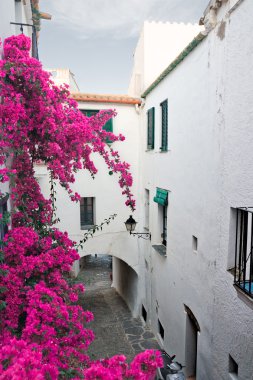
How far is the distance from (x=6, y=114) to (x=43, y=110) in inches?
21.2

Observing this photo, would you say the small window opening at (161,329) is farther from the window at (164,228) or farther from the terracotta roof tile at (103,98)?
the terracotta roof tile at (103,98)

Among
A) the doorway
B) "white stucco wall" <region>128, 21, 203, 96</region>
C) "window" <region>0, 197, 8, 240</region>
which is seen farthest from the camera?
"white stucco wall" <region>128, 21, 203, 96</region>

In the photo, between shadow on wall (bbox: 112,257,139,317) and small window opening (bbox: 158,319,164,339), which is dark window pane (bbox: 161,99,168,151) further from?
shadow on wall (bbox: 112,257,139,317)

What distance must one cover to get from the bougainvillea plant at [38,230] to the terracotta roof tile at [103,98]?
19.5 feet

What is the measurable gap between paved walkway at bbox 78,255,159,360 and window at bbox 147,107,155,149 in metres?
5.07

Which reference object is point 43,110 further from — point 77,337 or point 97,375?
point 97,375

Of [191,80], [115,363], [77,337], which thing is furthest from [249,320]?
[191,80]

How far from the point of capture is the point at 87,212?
11656 millimetres

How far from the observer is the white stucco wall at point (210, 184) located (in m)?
4.57

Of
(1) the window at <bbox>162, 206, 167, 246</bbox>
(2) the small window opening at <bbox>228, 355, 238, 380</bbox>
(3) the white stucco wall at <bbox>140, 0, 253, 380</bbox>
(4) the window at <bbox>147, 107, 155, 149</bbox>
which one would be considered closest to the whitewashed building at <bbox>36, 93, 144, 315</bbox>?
(4) the window at <bbox>147, 107, 155, 149</bbox>

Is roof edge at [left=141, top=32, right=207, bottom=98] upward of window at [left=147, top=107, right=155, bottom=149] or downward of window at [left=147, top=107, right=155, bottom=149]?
upward

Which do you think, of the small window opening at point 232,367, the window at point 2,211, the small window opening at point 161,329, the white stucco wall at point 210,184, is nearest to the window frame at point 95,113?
the white stucco wall at point 210,184

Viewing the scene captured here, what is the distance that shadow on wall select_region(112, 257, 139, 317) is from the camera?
12470 millimetres

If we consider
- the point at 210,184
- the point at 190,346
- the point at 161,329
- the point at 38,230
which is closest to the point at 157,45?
the point at 210,184
